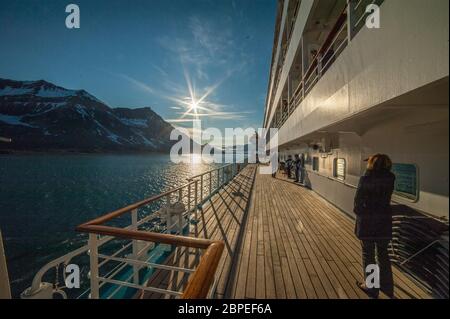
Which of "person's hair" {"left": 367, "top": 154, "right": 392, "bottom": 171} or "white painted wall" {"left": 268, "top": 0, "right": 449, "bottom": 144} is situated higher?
"white painted wall" {"left": 268, "top": 0, "right": 449, "bottom": 144}

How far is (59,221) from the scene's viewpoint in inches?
523

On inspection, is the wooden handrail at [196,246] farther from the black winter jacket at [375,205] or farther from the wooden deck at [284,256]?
the black winter jacket at [375,205]

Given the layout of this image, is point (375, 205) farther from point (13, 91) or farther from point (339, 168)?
point (13, 91)

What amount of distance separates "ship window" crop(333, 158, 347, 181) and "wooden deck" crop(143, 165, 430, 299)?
2.87 ft

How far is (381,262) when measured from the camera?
2129mm

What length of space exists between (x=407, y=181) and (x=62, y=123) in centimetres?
14061

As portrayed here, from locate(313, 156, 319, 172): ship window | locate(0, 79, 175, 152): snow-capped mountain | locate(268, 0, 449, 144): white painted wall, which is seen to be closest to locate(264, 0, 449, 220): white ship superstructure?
locate(268, 0, 449, 144): white painted wall

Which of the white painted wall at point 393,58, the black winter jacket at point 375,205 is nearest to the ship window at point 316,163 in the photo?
the white painted wall at point 393,58

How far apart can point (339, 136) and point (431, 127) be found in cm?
307

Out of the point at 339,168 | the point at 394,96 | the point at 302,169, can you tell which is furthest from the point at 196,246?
the point at 302,169

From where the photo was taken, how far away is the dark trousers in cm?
211

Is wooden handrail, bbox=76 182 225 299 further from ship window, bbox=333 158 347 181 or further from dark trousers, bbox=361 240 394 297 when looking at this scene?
ship window, bbox=333 158 347 181

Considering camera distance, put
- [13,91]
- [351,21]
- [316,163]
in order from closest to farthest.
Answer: [351,21], [316,163], [13,91]
